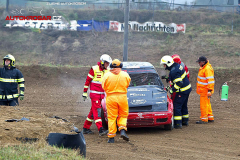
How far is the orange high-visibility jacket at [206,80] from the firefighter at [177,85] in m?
0.76

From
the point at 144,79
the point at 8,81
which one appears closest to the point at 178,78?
the point at 144,79

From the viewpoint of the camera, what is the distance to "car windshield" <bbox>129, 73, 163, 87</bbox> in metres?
9.00

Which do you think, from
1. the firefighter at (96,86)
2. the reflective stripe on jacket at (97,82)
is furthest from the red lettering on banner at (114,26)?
the reflective stripe on jacket at (97,82)

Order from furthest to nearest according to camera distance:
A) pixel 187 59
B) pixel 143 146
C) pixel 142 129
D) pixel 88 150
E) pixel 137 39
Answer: pixel 137 39, pixel 187 59, pixel 142 129, pixel 143 146, pixel 88 150

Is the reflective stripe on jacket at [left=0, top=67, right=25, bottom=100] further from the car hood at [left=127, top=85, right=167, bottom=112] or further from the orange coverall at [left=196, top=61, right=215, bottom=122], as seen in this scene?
the orange coverall at [left=196, top=61, right=215, bottom=122]

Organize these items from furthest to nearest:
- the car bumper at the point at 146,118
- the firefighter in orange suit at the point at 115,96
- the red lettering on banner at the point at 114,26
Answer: the red lettering on banner at the point at 114,26 < the car bumper at the point at 146,118 < the firefighter in orange suit at the point at 115,96

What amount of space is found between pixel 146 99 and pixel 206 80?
271 cm

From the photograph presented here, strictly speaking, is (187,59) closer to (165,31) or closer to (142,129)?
(165,31)

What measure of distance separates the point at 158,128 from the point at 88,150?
10.5ft

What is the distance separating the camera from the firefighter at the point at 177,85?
29.5 ft

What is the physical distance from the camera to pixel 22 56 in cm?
2841

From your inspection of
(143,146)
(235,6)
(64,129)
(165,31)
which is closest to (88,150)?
(64,129)

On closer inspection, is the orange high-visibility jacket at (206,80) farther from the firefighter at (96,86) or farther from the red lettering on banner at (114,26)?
the red lettering on banner at (114,26)

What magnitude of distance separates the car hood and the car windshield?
0.38 metres
